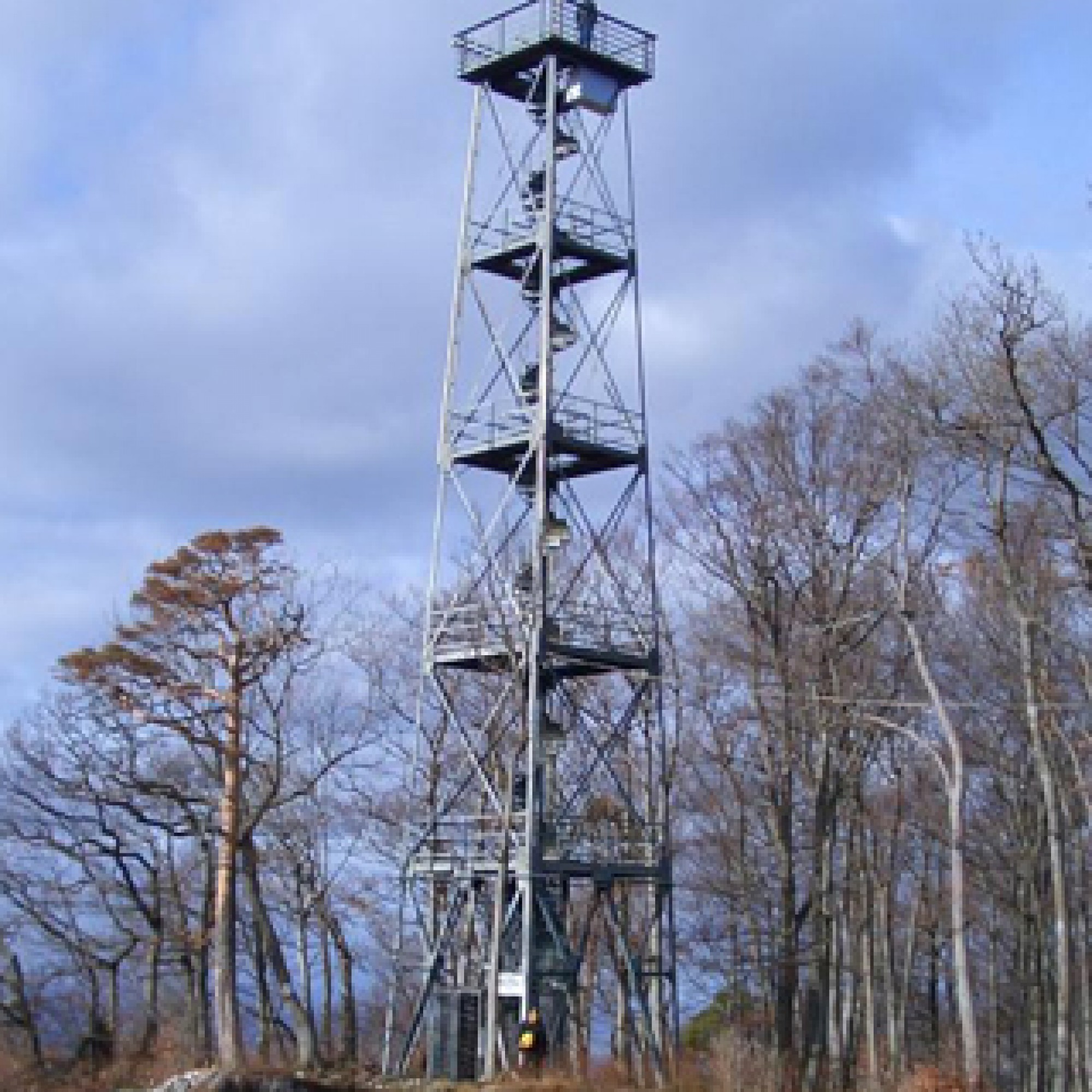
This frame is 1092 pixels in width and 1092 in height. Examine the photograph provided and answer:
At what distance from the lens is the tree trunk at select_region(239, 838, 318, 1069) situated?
36.3m

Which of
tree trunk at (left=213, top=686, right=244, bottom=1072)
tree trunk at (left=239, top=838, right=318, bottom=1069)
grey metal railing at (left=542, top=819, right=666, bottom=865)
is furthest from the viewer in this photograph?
tree trunk at (left=239, top=838, right=318, bottom=1069)

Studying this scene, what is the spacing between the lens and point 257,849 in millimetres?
39031

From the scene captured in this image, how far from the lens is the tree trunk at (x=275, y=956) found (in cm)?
3634

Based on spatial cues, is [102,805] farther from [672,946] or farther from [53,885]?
[672,946]

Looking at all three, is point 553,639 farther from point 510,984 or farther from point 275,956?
point 275,956

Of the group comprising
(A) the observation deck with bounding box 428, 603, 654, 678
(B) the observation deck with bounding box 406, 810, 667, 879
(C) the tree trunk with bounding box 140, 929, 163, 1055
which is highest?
(A) the observation deck with bounding box 428, 603, 654, 678

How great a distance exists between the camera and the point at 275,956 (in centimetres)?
3719

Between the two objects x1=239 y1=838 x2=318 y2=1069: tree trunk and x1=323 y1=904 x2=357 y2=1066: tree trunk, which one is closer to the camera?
x1=239 y1=838 x2=318 y2=1069: tree trunk

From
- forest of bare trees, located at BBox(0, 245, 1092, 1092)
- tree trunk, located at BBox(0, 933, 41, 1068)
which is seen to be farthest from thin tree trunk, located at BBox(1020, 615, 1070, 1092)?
tree trunk, located at BBox(0, 933, 41, 1068)

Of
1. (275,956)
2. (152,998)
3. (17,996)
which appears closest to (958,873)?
(275,956)

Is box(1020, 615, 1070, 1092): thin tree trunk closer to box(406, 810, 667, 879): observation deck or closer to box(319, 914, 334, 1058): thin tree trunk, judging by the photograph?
box(406, 810, 667, 879): observation deck

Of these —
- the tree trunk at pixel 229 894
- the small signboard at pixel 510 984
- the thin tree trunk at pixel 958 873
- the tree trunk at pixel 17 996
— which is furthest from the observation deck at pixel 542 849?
the tree trunk at pixel 17 996

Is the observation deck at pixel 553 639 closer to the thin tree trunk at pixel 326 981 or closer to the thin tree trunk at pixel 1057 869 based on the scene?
the thin tree trunk at pixel 1057 869

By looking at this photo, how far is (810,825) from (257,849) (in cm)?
1268
